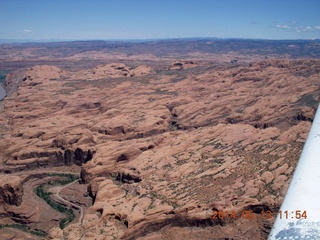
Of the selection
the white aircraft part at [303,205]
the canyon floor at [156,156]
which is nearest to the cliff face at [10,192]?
the canyon floor at [156,156]

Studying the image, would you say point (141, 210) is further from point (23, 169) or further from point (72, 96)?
point (72, 96)

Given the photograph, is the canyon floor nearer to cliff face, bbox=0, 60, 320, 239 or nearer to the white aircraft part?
cliff face, bbox=0, 60, 320, 239

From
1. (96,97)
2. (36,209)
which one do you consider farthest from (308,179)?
(96,97)

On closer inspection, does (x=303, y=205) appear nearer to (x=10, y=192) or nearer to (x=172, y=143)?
(x=10, y=192)

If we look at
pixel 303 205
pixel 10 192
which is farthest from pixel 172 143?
pixel 303 205

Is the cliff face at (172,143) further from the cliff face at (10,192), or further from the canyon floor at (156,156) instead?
the cliff face at (10,192)

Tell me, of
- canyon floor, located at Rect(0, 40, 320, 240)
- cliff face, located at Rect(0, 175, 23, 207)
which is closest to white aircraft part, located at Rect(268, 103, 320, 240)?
canyon floor, located at Rect(0, 40, 320, 240)

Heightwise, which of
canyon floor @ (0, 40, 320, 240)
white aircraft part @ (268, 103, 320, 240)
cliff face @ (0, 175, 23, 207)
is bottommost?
cliff face @ (0, 175, 23, 207)
